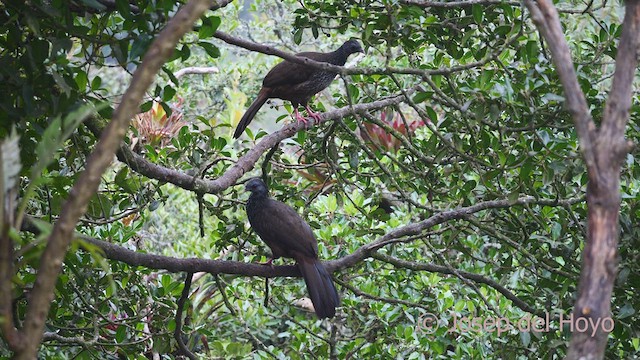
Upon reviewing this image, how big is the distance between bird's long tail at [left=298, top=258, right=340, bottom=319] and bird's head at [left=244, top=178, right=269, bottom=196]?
741 mm

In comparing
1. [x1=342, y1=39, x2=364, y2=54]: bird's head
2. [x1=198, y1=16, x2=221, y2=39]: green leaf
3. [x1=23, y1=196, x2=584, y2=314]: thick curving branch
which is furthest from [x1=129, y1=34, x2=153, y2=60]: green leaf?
[x1=342, y1=39, x2=364, y2=54]: bird's head

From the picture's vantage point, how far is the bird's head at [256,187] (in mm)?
4742

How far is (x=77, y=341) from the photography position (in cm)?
349

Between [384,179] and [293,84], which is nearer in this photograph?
[384,179]

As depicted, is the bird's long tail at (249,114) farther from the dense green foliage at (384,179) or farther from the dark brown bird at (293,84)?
the dense green foliage at (384,179)

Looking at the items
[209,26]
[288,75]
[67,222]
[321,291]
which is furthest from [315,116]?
[67,222]

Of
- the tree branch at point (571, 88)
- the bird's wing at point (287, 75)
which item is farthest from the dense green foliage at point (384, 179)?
the tree branch at point (571, 88)

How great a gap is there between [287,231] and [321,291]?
0.48 m

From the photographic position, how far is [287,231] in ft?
14.5

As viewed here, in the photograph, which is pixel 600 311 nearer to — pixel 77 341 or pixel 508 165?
pixel 508 165

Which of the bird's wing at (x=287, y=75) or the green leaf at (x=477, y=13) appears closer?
the green leaf at (x=477, y=13)

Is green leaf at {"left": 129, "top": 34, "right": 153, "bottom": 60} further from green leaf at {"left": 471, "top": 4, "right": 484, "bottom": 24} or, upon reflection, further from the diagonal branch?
the diagonal branch

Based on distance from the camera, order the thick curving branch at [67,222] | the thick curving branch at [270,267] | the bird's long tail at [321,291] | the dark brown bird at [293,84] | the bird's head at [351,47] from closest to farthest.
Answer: the thick curving branch at [67,222] < the thick curving branch at [270,267] < the bird's long tail at [321,291] < the dark brown bird at [293,84] < the bird's head at [351,47]

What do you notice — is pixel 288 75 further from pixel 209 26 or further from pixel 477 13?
pixel 209 26
